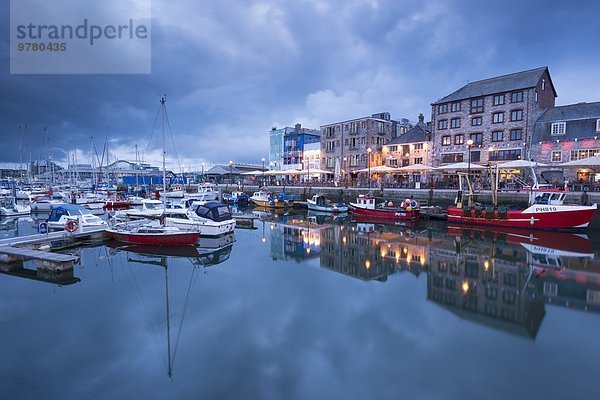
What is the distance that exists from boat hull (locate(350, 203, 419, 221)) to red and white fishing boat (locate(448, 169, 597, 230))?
549cm

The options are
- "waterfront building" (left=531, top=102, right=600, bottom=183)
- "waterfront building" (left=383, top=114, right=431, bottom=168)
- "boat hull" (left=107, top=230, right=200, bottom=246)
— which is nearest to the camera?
"boat hull" (left=107, top=230, right=200, bottom=246)

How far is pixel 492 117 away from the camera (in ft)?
153

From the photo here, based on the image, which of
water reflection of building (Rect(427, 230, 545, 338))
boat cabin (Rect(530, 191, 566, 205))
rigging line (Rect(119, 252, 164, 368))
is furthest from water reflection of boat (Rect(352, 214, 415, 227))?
rigging line (Rect(119, 252, 164, 368))

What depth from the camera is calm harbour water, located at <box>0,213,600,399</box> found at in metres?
8.23

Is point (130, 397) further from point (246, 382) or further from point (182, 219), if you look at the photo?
point (182, 219)

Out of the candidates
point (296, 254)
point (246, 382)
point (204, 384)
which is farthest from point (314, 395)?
point (296, 254)

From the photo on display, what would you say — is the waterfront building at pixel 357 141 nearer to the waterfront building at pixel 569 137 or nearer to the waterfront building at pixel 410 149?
the waterfront building at pixel 410 149

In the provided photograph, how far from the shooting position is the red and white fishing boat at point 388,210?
123 ft

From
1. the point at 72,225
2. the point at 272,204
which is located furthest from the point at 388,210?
the point at 72,225

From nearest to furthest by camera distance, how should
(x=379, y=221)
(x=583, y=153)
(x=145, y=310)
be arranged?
(x=145, y=310) → (x=583, y=153) → (x=379, y=221)

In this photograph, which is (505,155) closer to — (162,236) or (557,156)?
(557,156)

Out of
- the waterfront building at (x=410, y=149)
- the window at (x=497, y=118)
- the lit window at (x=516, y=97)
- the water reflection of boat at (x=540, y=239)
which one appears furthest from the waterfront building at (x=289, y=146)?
the water reflection of boat at (x=540, y=239)

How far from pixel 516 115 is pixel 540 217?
21.4m

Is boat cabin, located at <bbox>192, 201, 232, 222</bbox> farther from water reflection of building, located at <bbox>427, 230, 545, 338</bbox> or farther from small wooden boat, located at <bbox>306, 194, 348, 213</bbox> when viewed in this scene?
small wooden boat, located at <bbox>306, 194, 348, 213</bbox>
